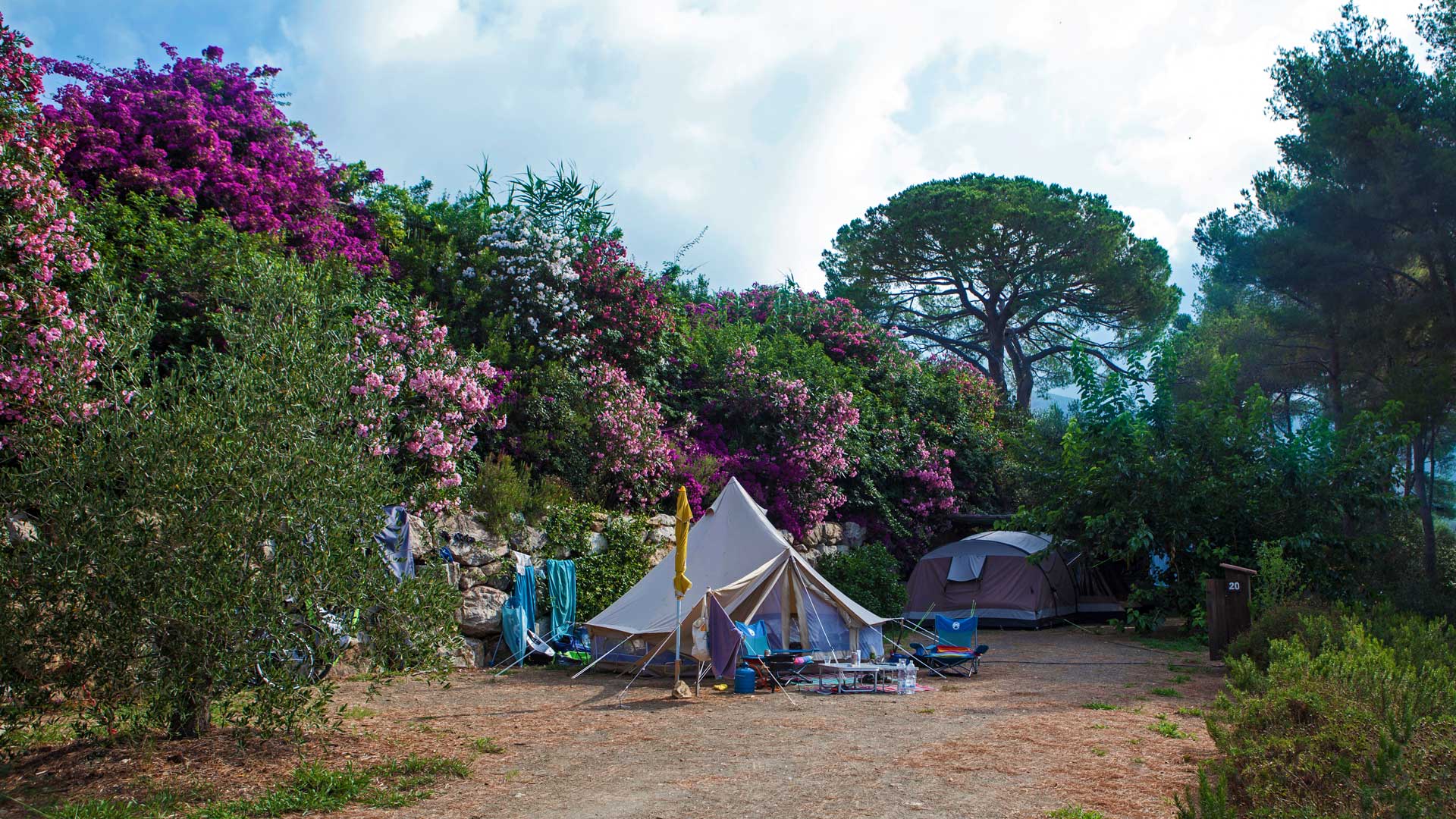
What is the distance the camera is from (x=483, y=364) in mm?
13305

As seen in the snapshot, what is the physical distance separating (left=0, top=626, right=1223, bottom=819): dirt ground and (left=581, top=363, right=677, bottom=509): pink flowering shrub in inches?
190

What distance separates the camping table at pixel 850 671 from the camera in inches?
399

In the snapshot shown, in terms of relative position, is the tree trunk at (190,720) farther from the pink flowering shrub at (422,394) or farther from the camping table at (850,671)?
the camping table at (850,671)

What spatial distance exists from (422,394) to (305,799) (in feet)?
24.2

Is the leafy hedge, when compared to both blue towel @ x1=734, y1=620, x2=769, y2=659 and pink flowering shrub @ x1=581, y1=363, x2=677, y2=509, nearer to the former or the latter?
blue towel @ x1=734, y1=620, x2=769, y2=659

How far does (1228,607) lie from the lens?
37.9ft

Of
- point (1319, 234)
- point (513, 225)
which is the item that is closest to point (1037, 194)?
point (1319, 234)

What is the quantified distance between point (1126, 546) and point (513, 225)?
36.9 feet

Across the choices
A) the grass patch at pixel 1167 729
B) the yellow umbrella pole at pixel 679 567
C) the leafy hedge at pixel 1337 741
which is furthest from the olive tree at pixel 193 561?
the grass patch at pixel 1167 729

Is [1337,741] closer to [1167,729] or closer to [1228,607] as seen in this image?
[1167,729]

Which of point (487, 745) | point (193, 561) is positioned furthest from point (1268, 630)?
point (193, 561)

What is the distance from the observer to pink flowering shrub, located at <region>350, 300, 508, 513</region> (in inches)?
464

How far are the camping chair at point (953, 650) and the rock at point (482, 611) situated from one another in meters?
5.21

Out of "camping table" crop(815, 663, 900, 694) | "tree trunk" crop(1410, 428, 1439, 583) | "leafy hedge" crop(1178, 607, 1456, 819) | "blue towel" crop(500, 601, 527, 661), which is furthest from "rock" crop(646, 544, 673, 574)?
"tree trunk" crop(1410, 428, 1439, 583)
